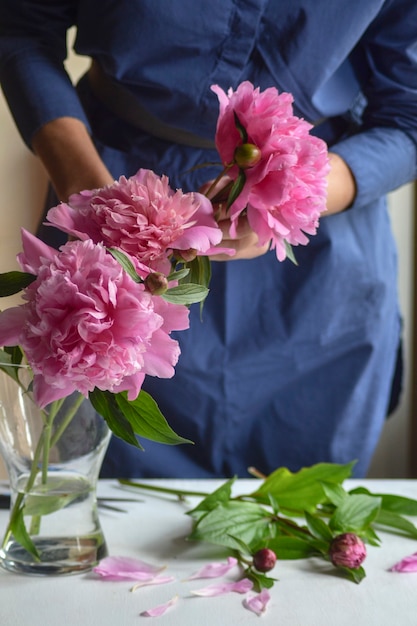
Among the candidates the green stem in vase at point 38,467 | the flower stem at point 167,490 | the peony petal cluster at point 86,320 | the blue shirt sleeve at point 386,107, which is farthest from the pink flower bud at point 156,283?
the blue shirt sleeve at point 386,107

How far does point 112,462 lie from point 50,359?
544mm

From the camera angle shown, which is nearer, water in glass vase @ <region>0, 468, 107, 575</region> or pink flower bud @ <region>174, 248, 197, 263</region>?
pink flower bud @ <region>174, 248, 197, 263</region>

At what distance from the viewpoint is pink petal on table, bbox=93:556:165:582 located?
23.3 inches

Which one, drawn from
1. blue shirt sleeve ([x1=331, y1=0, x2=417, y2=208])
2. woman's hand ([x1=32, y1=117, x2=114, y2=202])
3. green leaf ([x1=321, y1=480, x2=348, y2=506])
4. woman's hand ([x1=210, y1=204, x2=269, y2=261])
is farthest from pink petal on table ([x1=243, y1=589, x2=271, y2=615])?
blue shirt sleeve ([x1=331, y1=0, x2=417, y2=208])

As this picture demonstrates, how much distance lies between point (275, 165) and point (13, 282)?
0.49 feet

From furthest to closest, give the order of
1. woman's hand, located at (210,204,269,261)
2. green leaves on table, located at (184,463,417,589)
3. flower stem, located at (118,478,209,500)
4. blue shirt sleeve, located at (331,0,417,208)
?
blue shirt sleeve, located at (331,0,417,208) → flower stem, located at (118,478,209,500) → green leaves on table, located at (184,463,417,589) → woman's hand, located at (210,204,269,261)

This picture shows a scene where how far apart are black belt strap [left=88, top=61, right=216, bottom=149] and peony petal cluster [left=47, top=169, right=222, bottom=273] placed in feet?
1.42

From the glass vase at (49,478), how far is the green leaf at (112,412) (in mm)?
62

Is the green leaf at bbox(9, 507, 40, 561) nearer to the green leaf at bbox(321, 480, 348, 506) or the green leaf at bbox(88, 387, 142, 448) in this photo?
the green leaf at bbox(88, 387, 142, 448)

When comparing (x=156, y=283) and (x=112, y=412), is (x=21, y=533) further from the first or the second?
(x=156, y=283)

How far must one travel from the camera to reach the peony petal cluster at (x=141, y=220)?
0.46 metres

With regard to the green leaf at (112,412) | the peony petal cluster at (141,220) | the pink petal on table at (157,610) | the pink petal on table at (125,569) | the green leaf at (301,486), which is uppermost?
the peony petal cluster at (141,220)

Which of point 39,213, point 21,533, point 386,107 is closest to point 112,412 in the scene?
point 21,533

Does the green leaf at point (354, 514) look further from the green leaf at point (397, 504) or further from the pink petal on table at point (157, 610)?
the pink petal on table at point (157, 610)
